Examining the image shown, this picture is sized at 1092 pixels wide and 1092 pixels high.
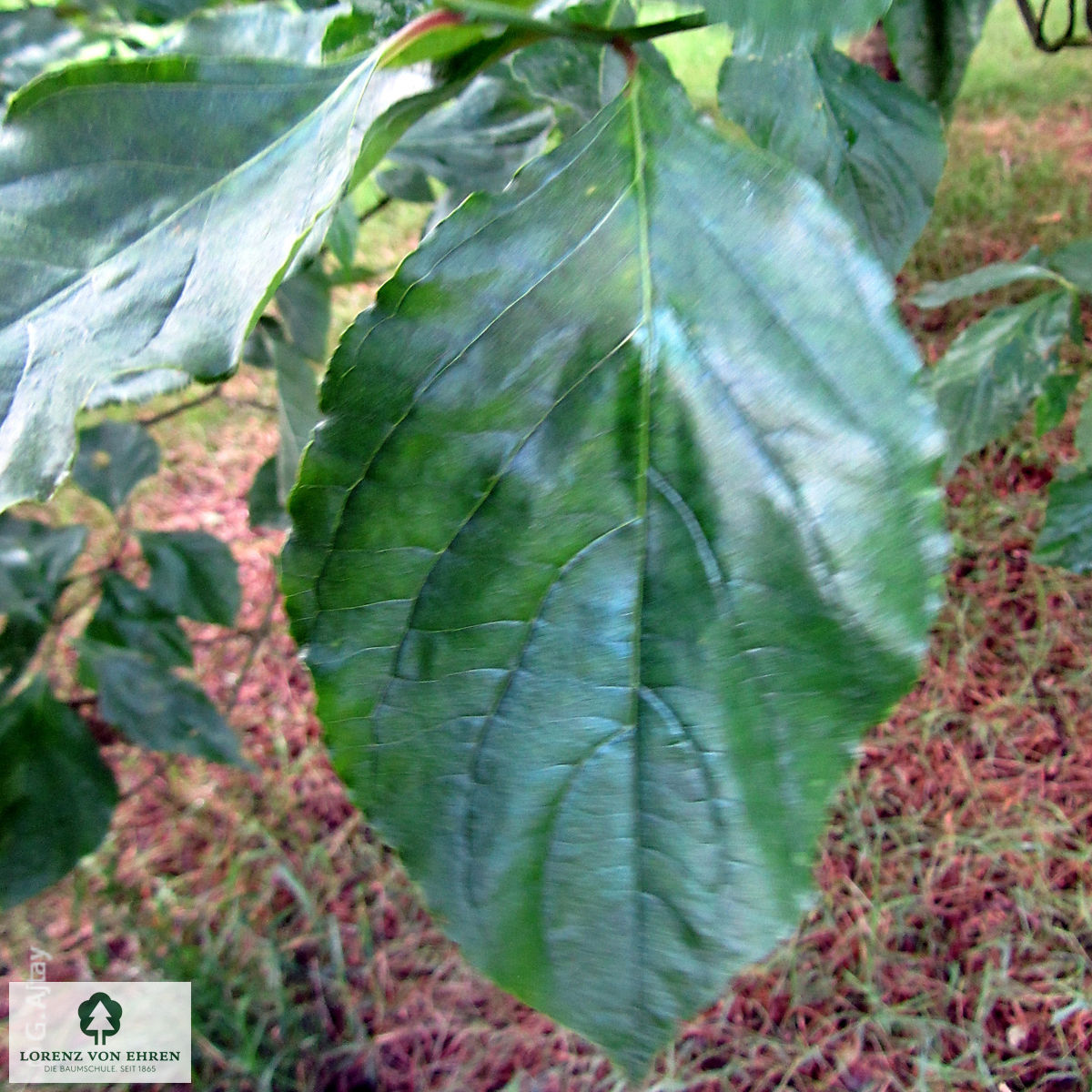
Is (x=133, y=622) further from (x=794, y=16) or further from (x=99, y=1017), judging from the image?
(x=794, y=16)

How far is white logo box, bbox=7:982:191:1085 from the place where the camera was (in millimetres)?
1004

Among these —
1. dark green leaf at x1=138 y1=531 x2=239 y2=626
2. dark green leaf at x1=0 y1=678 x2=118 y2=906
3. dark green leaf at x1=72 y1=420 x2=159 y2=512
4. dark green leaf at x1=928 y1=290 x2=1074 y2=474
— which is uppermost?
dark green leaf at x1=928 y1=290 x2=1074 y2=474

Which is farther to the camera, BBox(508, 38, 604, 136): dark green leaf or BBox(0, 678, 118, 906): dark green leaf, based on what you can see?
BBox(0, 678, 118, 906): dark green leaf

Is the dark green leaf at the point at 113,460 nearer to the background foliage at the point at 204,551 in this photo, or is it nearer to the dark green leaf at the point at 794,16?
the background foliage at the point at 204,551

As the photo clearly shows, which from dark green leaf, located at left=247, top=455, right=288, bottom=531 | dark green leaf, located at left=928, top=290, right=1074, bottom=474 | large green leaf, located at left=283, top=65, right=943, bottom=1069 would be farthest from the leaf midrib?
dark green leaf, located at left=928, top=290, right=1074, bottom=474

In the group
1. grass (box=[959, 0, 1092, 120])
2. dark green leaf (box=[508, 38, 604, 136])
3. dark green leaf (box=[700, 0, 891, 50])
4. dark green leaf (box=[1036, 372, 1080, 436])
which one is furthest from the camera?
grass (box=[959, 0, 1092, 120])

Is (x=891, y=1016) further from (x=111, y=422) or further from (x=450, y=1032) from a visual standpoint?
(x=111, y=422)

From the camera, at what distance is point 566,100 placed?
1.37 feet

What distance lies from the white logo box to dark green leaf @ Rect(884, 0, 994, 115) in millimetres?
1176

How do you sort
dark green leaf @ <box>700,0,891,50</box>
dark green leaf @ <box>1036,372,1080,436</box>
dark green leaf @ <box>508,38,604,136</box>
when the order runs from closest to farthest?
dark green leaf @ <box>700,0,891,50</box>, dark green leaf @ <box>508,38,604,136</box>, dark green leaf @ <box>1036,372,1080,436</box>

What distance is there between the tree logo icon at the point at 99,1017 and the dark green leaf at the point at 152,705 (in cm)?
38

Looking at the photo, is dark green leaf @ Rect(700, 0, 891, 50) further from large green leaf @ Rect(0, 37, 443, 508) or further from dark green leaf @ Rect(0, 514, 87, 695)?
dark green leaf @ Rect(0, 514, 87, 695)

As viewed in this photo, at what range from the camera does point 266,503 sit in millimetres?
699

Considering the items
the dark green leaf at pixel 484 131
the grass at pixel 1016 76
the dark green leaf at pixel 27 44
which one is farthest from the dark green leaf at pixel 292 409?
the grass at pixel 1016 76
